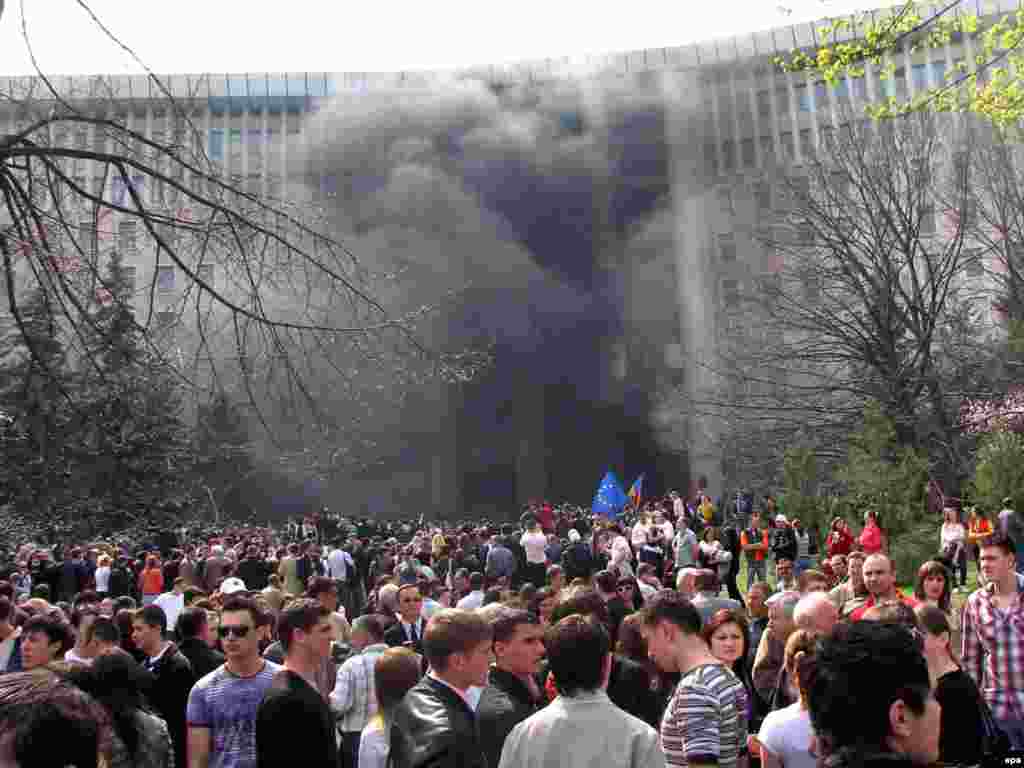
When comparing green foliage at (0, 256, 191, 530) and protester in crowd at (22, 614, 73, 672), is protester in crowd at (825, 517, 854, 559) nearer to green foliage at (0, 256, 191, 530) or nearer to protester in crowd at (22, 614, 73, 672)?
protester in crowd at (22, 614, 73, 672)

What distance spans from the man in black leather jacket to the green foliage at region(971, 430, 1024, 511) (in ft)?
36.1

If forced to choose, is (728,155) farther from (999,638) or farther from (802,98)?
(999,638)

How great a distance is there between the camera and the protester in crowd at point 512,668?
3143 mm

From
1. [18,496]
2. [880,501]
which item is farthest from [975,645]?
[18,496]

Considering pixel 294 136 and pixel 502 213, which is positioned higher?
pixel 294 136

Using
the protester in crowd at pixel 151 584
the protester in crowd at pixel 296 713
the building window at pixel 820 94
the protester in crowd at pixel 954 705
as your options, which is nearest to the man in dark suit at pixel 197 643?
the protester in crowd at pixel 296 713

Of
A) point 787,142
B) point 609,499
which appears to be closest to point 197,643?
point 609,499

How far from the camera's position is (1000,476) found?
12477 mm

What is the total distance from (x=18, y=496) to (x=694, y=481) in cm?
2341

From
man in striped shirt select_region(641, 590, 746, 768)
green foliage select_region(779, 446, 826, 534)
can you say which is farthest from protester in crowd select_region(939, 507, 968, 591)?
man in striped shirt select_region(641, 590, 746, 768)

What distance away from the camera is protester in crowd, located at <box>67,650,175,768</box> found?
299 centimetres

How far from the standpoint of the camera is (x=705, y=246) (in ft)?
123

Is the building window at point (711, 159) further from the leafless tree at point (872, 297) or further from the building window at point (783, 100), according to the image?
the leafless tree at point (872, 297)

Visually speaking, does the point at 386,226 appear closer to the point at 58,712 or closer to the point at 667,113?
the point at 667,113
